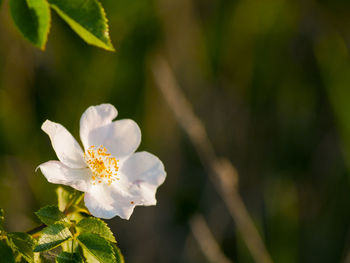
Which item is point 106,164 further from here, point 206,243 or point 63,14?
point 206,243

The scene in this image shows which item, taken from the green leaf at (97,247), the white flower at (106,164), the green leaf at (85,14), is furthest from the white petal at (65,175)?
the green leaf at (85,14)

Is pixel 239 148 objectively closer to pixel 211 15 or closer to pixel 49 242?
pixel 211 15

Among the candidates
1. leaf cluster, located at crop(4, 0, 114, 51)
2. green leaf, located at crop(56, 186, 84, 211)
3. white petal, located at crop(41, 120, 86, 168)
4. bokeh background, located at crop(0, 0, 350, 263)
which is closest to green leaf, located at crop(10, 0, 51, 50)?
leaf cluster, located at crop(4, 0, 114, 51)

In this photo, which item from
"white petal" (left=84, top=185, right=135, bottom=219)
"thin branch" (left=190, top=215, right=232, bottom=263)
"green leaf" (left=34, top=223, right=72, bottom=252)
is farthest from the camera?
"thin branch" (left=190, top=215, right=232, bottom=263)

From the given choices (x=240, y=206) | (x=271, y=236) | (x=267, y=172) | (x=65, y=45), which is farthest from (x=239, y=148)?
(x=65, y=45)

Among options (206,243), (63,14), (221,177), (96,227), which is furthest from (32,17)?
(206,243)

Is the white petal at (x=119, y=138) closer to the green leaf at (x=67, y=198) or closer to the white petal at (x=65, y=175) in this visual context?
the white petal at (x=65, y=175)

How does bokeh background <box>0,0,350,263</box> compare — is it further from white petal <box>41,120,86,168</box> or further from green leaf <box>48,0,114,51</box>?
green leaf <box>48,0,114,51</box>
